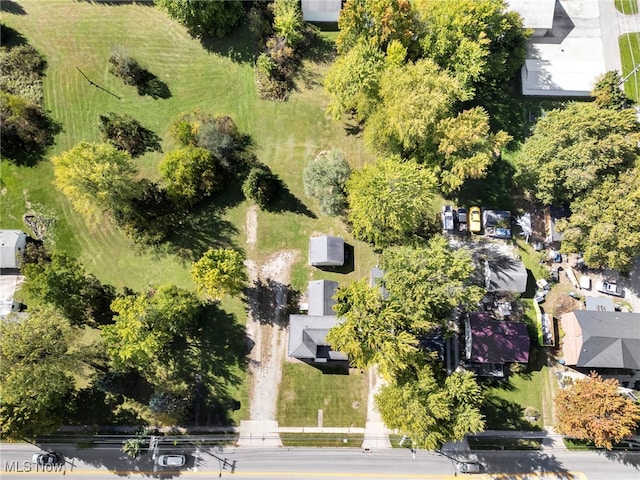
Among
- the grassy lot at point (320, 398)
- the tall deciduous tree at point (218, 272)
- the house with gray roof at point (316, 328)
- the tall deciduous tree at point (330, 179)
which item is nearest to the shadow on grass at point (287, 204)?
the tall deciduous tree at point (330, 179)

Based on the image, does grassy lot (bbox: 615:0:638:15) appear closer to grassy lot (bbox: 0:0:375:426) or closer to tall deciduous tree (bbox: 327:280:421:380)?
grassy lot (bbox: 0:0:375:426)

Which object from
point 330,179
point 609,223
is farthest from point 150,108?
point 609,223

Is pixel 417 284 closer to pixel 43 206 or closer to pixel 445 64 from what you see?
pixel 445 64

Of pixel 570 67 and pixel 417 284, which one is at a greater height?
pixel 570 67

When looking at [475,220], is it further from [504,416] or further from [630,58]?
[630,58]

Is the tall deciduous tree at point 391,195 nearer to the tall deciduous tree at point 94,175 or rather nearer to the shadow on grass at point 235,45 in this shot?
the shadow on grass at point 235,45

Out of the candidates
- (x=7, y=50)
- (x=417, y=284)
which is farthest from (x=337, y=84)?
(x=7, y=50)
